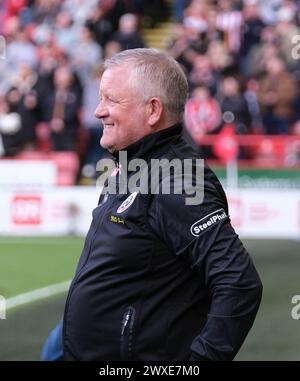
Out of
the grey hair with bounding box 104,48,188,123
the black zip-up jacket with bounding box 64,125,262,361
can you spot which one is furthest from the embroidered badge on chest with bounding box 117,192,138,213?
the grey hair with bounding box 104,48,188,123

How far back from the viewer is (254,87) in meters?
16.0

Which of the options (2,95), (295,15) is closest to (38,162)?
(2,95)

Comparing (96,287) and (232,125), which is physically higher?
(96,287)

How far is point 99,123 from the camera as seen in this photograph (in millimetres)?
15992

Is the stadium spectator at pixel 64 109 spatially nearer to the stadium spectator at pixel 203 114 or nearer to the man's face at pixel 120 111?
the stadium spectator at pixel 203 114

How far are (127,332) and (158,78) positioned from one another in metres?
0.84

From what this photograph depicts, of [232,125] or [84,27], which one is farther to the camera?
[84,27]

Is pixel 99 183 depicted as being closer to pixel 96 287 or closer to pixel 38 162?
pixel 38 162

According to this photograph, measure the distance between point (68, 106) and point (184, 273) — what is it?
43.1ft

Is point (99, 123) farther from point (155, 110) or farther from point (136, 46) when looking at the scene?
point (155, 110)

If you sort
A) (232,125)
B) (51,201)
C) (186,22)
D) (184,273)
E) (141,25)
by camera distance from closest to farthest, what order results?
(184,273)
(51,201)
(232,125)
(186,22)
(141,25)

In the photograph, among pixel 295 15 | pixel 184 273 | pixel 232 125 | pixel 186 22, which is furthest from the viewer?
pixel 186 22

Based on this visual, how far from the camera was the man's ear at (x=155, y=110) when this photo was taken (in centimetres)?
315

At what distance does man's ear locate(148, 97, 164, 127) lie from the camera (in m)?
3.15
